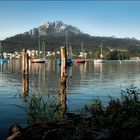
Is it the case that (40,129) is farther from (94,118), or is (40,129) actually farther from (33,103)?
(33,103)

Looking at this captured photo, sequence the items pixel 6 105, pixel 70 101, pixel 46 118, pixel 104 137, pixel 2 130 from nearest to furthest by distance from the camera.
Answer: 1. pixel 104 137
2. pixel 46 118
3. pixel 2 130
4. pixel 6 105
5. pixel 70 101

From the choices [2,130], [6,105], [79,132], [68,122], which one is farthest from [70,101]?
[79,132]

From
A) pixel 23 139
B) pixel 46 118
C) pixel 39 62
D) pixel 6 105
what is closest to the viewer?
pixel 23 139

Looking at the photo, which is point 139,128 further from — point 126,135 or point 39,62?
point 39,62

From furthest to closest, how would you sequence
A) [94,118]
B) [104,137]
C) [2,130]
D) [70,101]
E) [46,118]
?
1. [70,101]
2. [2,130]
3. [46,118]
4. [94,118]
5. [104,137]

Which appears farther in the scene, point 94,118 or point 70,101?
point 70,101

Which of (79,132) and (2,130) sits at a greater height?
(79,132)

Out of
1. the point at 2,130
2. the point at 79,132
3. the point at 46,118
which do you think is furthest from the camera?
the point at 2,130

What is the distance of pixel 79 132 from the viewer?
14547mm

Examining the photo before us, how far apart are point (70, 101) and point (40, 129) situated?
18.2m

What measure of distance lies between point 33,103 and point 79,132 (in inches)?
227

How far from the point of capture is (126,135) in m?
13.9

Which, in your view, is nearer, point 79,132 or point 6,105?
point 79,132

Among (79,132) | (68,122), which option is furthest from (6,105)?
(79,132)
